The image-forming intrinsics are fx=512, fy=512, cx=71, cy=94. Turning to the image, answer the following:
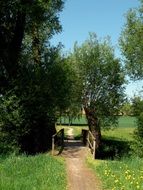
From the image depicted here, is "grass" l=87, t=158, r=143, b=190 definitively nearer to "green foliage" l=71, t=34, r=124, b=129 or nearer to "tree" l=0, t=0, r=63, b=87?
"tree" l=0, t=0, r=63, b=87

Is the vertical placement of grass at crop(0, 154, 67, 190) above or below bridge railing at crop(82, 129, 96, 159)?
below

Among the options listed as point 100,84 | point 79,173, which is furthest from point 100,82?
point 79,173

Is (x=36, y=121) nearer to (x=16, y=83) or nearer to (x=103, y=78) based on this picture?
(x=16, y=83)

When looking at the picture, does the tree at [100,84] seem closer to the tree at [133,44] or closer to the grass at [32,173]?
the tree at [133,44]

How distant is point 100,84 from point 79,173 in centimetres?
2977

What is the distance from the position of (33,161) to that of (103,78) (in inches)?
1155

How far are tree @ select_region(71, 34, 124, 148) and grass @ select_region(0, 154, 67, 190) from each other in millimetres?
25398

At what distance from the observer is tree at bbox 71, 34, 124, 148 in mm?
52438

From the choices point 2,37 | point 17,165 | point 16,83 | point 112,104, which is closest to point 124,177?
point 17,165

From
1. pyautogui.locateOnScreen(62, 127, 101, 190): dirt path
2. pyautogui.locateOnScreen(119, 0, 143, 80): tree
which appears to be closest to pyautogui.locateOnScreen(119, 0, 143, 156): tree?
pyautogui.locateOnScreen(119, 0, 143, 80): tree

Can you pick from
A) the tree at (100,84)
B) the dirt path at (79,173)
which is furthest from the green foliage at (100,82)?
the dirt path at (79,173)

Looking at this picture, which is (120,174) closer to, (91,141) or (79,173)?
(79,173)

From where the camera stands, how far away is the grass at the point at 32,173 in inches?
741

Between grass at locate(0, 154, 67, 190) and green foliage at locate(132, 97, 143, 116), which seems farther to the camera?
green foliage at locate(132, 97, 143, 116)
